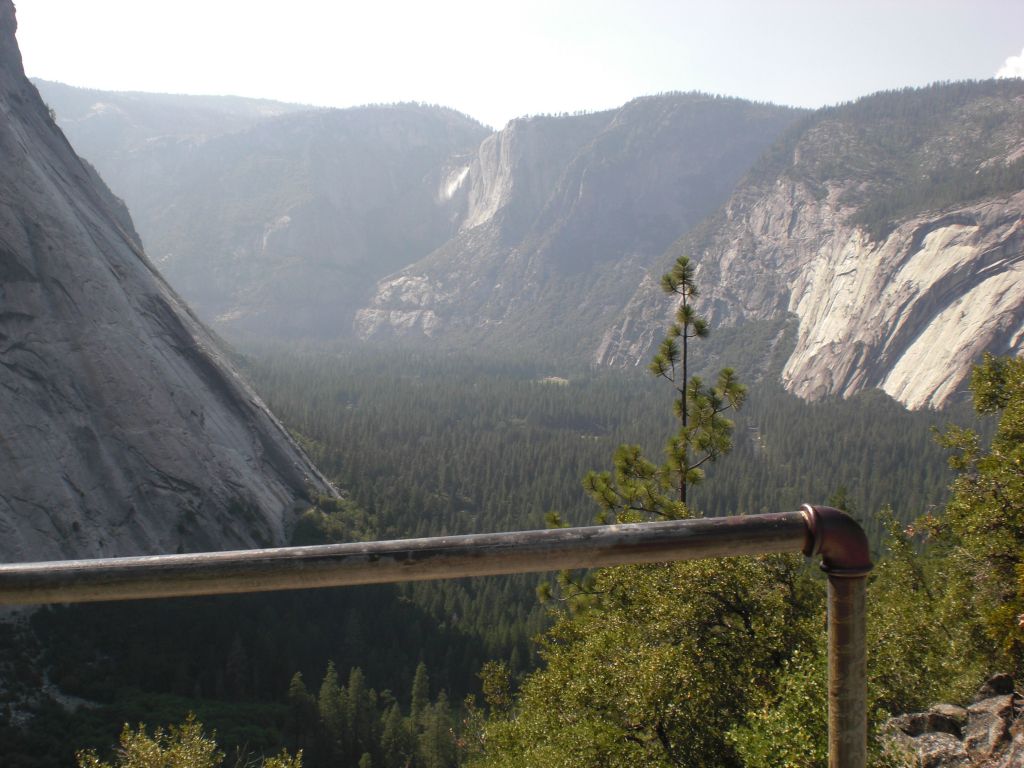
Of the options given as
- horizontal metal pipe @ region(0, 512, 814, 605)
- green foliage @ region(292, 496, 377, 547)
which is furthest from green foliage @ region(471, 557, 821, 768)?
→ green foliage @ region(292, 496, 377, 547)

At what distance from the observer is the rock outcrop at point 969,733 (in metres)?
8.52

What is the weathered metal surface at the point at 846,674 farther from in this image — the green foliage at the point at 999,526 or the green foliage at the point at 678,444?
the green foliage at the point at 678,444

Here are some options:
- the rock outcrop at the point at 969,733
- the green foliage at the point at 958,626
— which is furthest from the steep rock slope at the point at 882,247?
the rock outcrop at the point at 969,733

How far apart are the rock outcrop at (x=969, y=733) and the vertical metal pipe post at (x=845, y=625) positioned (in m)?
5.94

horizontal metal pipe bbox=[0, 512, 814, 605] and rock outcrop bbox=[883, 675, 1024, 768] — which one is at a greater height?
horizontal metal pipe bbox=[0, 512, 814, 605]

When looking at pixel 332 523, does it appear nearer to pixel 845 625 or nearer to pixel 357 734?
pixel 357 734

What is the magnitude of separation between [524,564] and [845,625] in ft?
4.11

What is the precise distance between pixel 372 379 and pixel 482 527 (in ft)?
258

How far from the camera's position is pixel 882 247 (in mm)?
117000

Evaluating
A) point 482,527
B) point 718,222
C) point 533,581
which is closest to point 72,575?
point 533,581

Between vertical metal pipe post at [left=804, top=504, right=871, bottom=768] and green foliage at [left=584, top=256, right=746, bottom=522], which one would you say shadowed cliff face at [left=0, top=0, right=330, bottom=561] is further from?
vertical metal pipe post at [left=804, top=504, right=871, bottom=768]

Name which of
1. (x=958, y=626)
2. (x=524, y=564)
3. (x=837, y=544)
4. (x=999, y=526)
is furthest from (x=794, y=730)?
(x=958, y=626)

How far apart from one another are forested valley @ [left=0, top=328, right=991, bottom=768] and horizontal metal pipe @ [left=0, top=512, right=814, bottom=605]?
12623 mm

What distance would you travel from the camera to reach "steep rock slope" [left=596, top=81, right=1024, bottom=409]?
98875mm
